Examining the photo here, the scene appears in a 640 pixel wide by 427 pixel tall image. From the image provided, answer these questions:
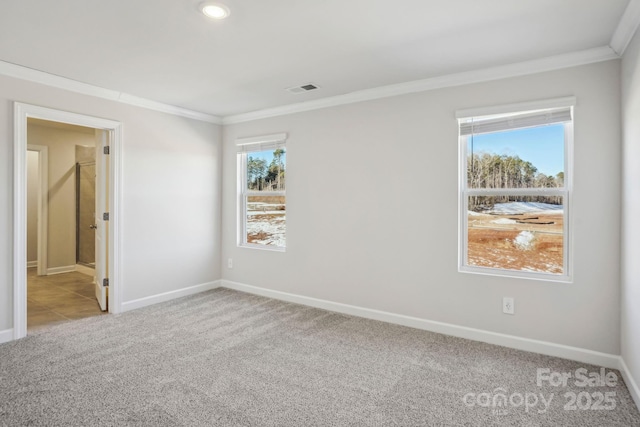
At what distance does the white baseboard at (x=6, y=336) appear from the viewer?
121 inches

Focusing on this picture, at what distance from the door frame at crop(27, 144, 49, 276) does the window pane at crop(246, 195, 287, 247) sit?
11.7 feet

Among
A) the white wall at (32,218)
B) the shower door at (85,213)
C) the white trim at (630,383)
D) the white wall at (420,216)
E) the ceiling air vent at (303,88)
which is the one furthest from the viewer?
the white wall at (32,218)

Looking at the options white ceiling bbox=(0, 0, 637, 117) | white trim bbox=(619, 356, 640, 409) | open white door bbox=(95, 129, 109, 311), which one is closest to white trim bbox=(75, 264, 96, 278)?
open white door bbox=(95, 129, 109, 311)

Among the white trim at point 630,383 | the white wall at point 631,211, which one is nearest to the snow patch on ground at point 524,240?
the white wall at point 631,211

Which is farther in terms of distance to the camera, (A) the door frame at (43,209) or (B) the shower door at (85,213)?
(B) the shower door at (85,213)

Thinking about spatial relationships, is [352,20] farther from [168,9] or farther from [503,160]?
[503,160]

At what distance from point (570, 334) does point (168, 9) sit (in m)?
3.71

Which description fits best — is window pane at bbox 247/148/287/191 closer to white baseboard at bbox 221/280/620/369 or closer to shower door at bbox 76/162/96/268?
white baseboard at bbox 221/280/620/369

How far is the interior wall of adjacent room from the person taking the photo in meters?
5.87

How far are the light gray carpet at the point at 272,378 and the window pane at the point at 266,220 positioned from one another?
1.29m

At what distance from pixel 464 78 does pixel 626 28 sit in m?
1.15

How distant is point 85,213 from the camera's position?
20.5 feet

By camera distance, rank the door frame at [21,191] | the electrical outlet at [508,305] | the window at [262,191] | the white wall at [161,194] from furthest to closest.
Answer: the window at [262,191] → the white wall at [161,194] → the door frame at [21,191] → the electrical outlet at [508,305]

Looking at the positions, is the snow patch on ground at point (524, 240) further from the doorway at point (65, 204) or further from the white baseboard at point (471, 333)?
the doorway at point (65, 204)
